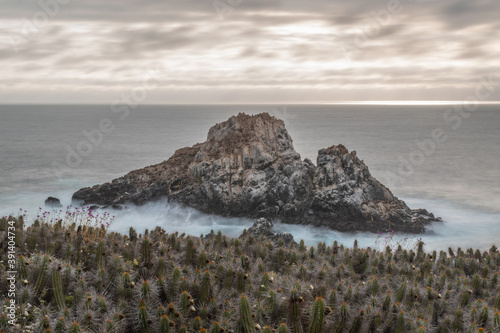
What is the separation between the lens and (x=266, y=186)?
86.8 ft

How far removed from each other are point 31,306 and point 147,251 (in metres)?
2.72

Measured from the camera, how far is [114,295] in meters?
7.77

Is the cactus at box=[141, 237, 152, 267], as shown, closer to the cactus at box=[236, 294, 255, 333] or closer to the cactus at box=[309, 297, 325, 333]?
the cactus at box=[236, 294, 255, 333]

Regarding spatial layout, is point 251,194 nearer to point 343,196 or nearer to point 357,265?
point 343,196

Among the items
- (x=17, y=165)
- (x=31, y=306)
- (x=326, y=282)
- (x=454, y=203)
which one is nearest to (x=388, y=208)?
(x=454, y=203)

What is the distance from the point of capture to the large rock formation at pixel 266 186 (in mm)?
25750

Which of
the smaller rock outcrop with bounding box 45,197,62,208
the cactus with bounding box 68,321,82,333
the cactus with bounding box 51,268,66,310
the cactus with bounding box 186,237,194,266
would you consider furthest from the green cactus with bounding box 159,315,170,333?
the smaller rock outcrop with bounding box 45,197,62,208

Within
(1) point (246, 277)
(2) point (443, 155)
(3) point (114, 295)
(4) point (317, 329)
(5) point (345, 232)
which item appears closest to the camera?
(4) point (317, 329)

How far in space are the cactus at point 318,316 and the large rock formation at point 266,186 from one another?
18.8 meters

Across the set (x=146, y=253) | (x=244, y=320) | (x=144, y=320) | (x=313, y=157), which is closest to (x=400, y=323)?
(x=244, y=320)

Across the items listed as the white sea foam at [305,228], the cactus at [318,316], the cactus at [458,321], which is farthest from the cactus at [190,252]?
the white sea foam at [305,228]

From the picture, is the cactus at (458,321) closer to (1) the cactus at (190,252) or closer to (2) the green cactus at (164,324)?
(2) the green cactus at (164,324)

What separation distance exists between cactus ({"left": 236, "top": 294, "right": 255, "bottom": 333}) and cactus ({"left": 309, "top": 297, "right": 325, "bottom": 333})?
89cm

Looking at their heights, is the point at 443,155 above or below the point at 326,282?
above
